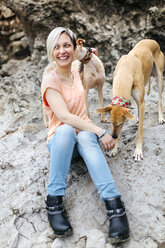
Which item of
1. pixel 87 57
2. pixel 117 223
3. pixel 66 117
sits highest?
pixel 87 57

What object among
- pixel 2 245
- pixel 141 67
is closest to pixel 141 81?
pixel 141 67

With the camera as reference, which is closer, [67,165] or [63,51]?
[67,165]

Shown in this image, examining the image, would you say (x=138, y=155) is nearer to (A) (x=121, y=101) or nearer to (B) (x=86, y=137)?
(A) (x=121, y=101)

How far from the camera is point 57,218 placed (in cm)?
243

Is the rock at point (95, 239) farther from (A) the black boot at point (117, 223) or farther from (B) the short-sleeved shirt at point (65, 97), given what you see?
(B) the short-sleeved shirt at point (65, 97)

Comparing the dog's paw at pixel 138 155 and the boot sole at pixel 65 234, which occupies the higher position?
the dog's paw at pixel 138 155

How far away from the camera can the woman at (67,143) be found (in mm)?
2385

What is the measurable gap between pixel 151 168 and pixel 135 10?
442 centimetres

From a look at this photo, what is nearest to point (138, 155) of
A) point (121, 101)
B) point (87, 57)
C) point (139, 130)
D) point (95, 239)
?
point (139, 130)

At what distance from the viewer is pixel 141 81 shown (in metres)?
3.66

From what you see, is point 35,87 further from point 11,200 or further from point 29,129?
point 11,200

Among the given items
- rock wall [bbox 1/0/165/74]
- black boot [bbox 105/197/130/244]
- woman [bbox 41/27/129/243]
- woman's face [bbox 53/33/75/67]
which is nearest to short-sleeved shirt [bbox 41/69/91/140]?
woman [bbox 41/27/129/243]

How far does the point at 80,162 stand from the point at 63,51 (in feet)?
4.90

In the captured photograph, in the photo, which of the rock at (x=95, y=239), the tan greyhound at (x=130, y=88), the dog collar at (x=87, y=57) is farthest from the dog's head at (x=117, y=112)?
the rock at (x=95, y=239)
